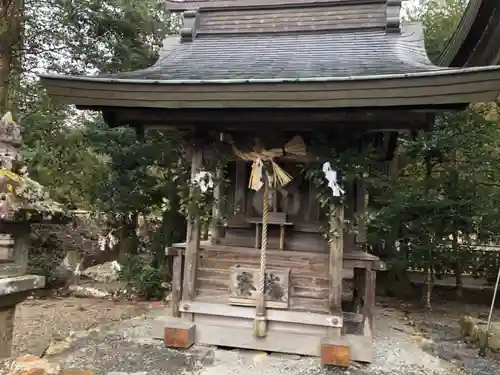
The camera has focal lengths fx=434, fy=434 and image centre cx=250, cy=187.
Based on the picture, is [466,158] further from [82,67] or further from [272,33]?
[82,67]

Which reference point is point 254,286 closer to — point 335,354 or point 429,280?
point 335,354

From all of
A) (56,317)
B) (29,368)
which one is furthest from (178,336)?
(56,317)

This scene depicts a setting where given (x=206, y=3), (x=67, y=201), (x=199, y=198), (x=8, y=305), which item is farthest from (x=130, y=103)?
(x=67, y=201)

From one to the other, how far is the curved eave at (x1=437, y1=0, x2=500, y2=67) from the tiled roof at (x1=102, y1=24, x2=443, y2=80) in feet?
1.67

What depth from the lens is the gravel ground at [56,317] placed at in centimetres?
535

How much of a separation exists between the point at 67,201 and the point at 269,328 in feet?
18.6

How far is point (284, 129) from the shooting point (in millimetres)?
4551

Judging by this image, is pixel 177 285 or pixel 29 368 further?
pixel 177 285

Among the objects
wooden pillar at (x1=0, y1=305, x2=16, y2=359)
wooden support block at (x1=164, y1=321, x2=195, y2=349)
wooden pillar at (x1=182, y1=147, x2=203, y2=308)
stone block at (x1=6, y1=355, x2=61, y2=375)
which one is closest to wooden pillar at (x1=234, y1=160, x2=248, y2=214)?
wooden pillar at (x1=182, y1=147, x2=203, y2=308)

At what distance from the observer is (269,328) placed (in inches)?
179

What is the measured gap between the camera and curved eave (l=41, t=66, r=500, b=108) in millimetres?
3475

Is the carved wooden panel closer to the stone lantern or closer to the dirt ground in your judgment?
the dirt ground

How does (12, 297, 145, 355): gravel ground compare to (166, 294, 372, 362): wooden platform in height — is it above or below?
below

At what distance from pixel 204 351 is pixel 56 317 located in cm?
314
